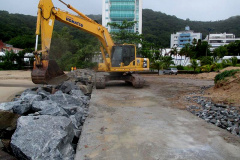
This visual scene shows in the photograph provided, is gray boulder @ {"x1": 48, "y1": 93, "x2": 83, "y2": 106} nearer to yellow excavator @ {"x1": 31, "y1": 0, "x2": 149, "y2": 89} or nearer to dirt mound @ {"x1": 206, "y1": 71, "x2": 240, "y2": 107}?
yellow excavator @ {"x1": 31, "y1": 0, "x2": 149, "y2": 89}

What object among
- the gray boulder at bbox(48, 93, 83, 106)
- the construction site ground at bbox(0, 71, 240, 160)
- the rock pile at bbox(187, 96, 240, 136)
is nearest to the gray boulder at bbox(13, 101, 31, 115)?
the gray boulder at bbox(48, 93, 83, 106)

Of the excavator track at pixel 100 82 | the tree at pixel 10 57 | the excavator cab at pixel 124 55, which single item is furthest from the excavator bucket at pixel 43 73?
the tree at pixel 10 57

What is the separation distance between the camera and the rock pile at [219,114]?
16.6ft

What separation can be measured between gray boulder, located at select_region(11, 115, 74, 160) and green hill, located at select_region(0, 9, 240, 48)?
40346 mm

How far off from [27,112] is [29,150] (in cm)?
250

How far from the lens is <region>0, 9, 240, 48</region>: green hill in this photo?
70.0 metres

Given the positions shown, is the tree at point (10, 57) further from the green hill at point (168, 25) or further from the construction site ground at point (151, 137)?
the green hill at point (168, 25)

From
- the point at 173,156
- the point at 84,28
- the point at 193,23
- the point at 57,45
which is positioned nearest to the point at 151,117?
the point at 173,156

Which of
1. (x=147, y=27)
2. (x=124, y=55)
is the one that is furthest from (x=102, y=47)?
(x=147, y=27)

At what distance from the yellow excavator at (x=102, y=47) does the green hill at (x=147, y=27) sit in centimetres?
3271

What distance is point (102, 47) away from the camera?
1240 cm

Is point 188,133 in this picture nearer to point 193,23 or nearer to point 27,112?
point 27,112

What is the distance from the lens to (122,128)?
185 inches

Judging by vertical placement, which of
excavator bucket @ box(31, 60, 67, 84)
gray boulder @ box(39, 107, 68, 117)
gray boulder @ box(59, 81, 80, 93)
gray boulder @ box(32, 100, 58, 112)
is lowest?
gray boulder @ box(39, 107, 68, 117)
